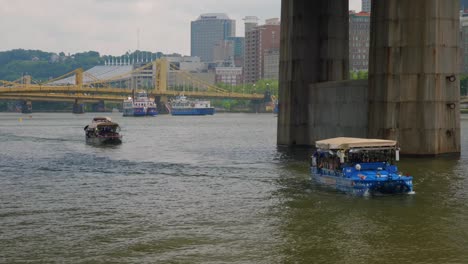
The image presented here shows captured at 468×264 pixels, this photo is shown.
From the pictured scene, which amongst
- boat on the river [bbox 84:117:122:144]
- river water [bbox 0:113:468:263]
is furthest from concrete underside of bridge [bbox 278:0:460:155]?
boat on the river [bbox 84:117:122:144]

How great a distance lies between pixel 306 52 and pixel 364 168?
3323 centimetres

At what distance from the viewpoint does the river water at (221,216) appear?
2995 centimetres

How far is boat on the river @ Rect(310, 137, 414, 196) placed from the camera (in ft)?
143

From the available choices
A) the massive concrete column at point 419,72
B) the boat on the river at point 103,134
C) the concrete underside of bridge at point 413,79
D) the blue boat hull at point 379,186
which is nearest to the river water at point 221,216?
the blue boat hull at point 379,186

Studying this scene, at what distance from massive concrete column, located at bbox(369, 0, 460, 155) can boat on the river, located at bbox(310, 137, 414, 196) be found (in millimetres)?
14975

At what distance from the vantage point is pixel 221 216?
3803 centimetres

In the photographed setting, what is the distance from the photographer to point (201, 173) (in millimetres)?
58438

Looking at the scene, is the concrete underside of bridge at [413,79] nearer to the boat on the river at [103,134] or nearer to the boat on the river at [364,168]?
the boat on the river at [364,168]

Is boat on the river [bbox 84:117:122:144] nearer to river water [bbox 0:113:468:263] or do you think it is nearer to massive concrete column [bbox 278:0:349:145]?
massive concrete column [bbox 278:0:349:145]

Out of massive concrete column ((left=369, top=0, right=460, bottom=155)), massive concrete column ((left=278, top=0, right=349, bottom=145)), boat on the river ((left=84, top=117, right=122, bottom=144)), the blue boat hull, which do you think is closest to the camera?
the blue boat hull

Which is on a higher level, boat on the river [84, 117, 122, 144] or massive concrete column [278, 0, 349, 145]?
massive concrete column [278, 0, 349, 145]

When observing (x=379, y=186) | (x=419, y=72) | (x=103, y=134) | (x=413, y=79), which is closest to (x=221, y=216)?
(x=379, y=186)

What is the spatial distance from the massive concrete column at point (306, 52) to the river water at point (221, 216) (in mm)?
14840

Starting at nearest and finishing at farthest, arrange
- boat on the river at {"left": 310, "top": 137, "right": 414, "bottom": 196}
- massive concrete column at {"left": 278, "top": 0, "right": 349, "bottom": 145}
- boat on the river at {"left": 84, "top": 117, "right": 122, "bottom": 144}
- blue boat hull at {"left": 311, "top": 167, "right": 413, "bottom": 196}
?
1. blue boat hull at {"left": 311, "top": 167, "right": 413, "bottom": 196}
2. boat on the river at {"left": 310, "top": 137, "right": 414, "bottom": 196}
3. massive concrete column at {"left": 278, "top": 0, "right": 349, "bottom": 145}
4. boat on the river at {"left": 84, "top": 117, "right": 122, "bottom": 144}
